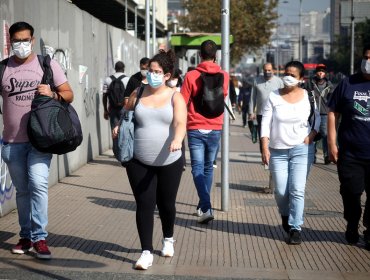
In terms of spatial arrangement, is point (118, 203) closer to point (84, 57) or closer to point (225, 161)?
point (225, 161)

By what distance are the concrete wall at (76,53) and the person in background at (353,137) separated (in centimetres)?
355

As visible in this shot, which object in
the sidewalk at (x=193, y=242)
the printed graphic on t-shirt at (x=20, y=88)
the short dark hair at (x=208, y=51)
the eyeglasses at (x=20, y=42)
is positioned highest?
the eyeglasses at (x=20, y=42)

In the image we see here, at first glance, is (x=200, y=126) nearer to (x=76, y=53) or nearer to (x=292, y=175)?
(x=292, y=175)

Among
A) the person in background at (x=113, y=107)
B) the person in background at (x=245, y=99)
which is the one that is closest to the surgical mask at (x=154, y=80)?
the person in background at (x=113, y=107)

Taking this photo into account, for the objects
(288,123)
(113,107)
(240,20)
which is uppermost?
(240,20)

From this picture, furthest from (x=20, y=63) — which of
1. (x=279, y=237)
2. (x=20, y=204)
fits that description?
(x=279, y=237)

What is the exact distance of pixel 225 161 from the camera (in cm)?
1038

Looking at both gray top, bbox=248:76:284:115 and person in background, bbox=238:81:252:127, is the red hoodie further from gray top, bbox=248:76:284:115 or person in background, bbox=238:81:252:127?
person in background, bbox=238:81:252:127

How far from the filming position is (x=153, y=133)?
23.8 ft

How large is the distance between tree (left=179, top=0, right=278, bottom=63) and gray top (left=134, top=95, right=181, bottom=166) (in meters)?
47.1

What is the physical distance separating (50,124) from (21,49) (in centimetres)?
66

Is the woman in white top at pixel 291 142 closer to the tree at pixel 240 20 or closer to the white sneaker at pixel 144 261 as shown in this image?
the white sneaker at pixel 144 261

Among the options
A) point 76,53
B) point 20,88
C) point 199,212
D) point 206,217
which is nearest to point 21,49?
point 20,88

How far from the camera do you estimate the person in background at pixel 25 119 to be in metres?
7.50
